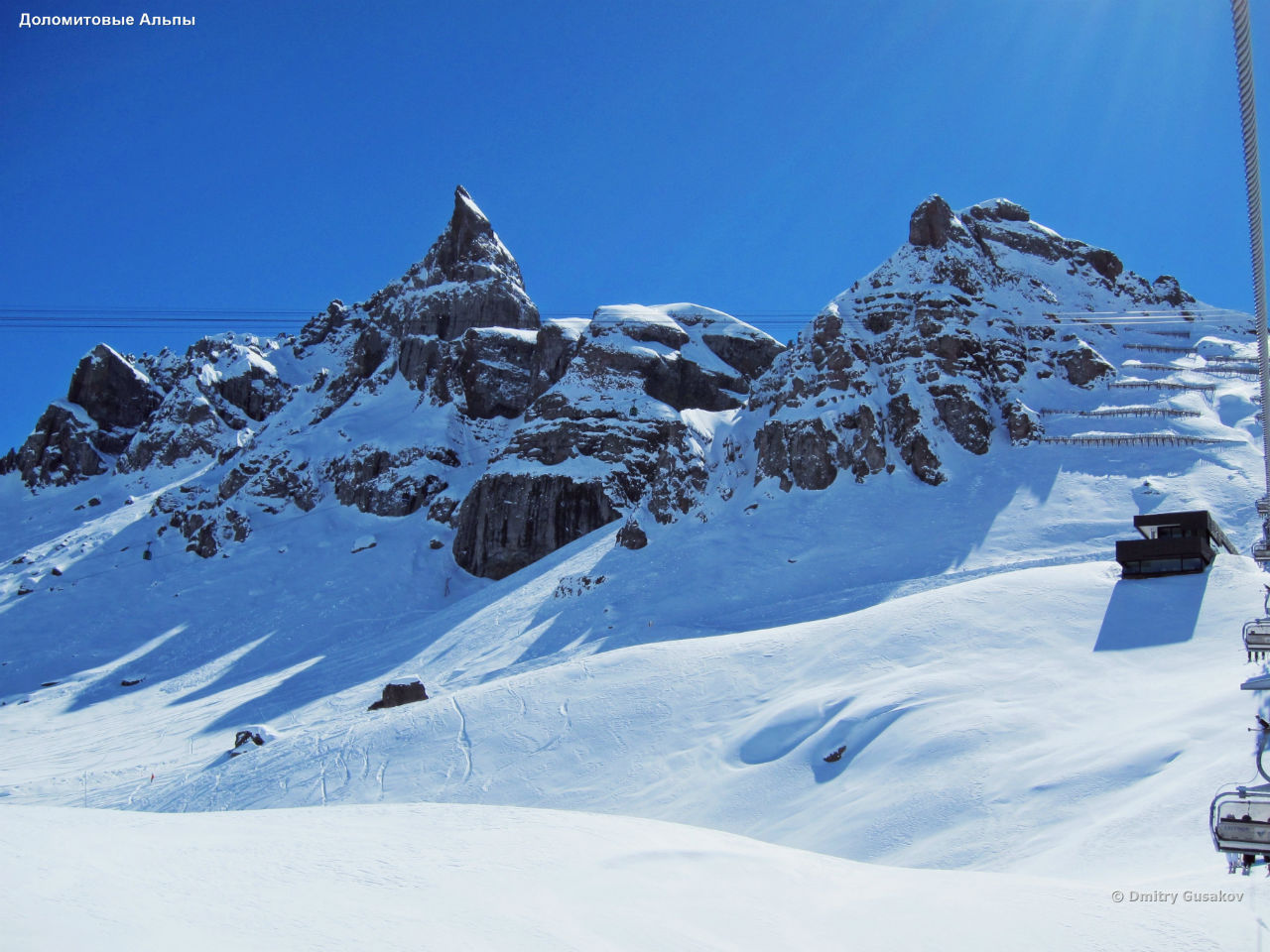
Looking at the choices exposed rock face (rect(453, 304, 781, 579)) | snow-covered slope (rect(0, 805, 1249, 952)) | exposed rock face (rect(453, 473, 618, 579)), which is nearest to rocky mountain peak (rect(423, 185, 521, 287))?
exposed rock face (rect(453, 304, 781, 579))

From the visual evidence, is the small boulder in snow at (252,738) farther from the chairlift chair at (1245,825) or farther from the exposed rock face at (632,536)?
the chairlift chair at (1245,825)

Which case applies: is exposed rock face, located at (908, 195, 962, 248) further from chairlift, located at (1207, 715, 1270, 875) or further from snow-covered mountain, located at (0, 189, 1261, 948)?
chairlift, located at (1207, 715, 1270, 875)

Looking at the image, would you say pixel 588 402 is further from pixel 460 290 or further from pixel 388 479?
pixel 460 290

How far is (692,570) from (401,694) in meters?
24.2

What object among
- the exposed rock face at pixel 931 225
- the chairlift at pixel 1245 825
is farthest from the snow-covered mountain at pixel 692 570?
the chairlift at pixel 1245 825

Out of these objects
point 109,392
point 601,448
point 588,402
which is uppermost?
point 109,392

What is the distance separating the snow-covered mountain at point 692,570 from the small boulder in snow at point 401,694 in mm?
2330

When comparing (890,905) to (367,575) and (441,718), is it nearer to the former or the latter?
(441,718)

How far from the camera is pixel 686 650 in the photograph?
51.9m

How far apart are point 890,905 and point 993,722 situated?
18.2 m

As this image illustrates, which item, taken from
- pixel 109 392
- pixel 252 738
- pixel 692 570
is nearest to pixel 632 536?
pixel 692 570

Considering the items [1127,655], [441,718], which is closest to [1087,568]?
[1127,655]

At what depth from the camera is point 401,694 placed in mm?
60406

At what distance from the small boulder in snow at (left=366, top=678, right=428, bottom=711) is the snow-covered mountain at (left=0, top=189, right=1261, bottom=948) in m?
2.33
